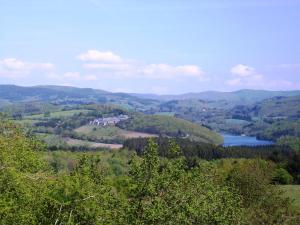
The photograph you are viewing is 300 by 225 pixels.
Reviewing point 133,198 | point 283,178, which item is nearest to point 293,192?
point 283,178

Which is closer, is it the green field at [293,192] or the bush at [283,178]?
the green field at [293,192]

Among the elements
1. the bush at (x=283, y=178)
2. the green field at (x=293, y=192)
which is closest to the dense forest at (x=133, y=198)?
the green field at (x=293, y=192)

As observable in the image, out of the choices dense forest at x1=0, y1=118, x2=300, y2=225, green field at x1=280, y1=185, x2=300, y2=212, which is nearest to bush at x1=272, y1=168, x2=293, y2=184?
green field at x1=280, y1=185, x2=300, y2=212

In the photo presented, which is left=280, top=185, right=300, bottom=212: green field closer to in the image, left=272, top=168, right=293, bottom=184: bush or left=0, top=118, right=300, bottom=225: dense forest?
left=272, top=168, right=293, bottom=184: bush

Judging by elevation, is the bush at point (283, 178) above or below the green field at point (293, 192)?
below

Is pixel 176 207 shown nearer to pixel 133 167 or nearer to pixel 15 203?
pixel 133 167

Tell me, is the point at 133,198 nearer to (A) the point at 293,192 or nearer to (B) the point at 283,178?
(A) the point at 293,192

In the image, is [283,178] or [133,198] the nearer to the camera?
[133,198]

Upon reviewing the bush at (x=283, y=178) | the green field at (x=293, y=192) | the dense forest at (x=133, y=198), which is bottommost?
the bush at (x=283, y=178)

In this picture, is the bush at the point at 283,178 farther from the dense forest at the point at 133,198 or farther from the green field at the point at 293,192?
the dense forest at the point at 133,198

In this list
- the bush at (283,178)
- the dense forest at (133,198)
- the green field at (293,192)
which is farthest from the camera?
the bush at (283,178)

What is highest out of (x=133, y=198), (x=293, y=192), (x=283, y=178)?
(x=133, y=198)

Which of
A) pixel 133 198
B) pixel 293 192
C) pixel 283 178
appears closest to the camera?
pixel 133 198

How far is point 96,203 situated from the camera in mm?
30938
